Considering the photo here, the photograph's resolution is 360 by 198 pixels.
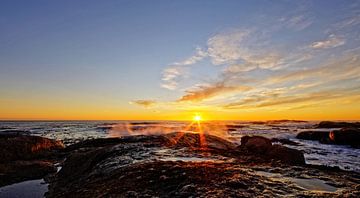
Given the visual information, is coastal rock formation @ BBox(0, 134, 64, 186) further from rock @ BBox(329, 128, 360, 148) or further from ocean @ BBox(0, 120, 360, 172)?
rock @ BBox(329, 128, 360, 148)

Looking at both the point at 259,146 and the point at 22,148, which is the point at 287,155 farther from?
the point at 22,148

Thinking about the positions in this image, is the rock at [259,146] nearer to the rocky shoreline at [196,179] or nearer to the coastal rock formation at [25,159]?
the rocky shoreline at [196,179]

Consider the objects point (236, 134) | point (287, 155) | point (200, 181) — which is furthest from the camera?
point (236, 134)

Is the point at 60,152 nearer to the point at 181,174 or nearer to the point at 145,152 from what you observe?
the point at 145,152

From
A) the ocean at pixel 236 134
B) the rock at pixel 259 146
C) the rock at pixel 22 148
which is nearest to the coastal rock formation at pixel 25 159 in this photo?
the rock at pixel 22 148

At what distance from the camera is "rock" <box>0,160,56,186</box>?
1432 cm

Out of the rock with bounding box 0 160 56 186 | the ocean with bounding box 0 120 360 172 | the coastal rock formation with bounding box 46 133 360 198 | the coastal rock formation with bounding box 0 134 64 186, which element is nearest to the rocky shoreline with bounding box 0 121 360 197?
the coastal rock formation with bounding box 46 133 360 198

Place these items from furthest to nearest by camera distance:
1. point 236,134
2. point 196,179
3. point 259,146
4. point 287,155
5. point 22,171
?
point 236,134, point 259,146, point 287,155, point 22,171, point 196,179

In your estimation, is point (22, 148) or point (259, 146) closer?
point (259, 146)

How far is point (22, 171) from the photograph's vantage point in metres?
15.8

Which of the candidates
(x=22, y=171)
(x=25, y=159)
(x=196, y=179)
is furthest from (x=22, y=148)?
(x=196, y=179)

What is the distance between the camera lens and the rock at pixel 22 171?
47.0 feet

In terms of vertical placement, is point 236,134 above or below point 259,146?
below

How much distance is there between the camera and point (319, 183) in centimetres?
743
